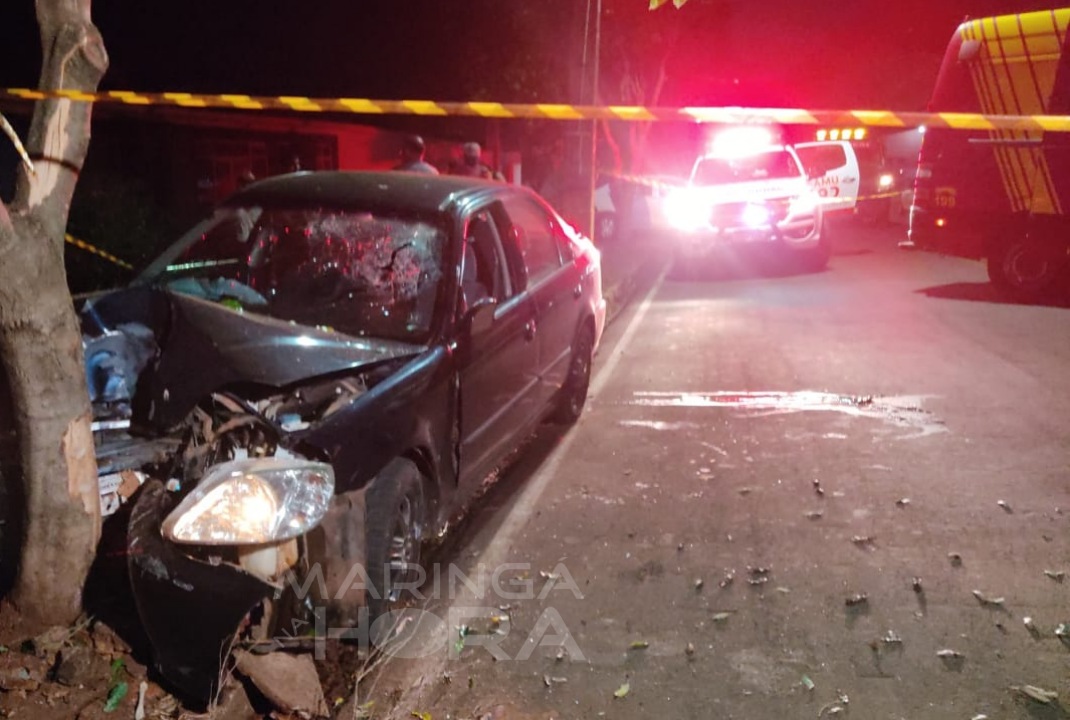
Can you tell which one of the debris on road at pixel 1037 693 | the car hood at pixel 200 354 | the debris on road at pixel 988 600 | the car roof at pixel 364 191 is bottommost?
the debris on road at pixel 1037 693

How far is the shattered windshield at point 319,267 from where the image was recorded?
4.36 m

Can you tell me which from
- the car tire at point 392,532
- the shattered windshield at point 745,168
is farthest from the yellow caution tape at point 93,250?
the shattered windshield at point 745,168

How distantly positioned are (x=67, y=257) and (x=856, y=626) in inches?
255

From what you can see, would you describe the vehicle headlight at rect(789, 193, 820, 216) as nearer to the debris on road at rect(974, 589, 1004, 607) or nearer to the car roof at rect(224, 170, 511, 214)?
the car roof at rect(224, 170, 511, 214)

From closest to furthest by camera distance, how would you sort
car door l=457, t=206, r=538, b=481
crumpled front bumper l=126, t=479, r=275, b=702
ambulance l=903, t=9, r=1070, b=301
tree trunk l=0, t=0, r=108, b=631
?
crumpled front bumper l=126, t=479, r=275, b=702
tree trunk l=0, t=0, r=108, b=631
car door l=457, t=206, r=538, b=481
ambulance l=903, t=9, r=1070, b=301

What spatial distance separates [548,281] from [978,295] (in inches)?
329

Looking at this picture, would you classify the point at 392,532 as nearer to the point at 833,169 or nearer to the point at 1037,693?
the point at 1037,693

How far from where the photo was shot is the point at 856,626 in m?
3.87

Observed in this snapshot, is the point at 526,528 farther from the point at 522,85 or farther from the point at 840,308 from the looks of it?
the point at 522,85

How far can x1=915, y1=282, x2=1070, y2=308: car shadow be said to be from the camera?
11227 mm

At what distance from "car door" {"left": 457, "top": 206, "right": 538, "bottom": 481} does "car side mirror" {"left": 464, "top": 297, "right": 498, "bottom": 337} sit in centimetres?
2

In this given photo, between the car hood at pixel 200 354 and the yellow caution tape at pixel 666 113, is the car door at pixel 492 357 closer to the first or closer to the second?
the car hood at pixel 200 354

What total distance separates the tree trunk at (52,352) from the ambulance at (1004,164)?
9.49 m

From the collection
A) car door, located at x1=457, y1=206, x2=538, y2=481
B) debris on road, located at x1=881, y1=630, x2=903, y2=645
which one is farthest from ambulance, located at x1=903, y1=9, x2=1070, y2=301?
debris on road, located at x1=881, y1=630, x2=903, y2=645
